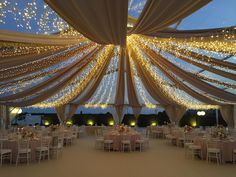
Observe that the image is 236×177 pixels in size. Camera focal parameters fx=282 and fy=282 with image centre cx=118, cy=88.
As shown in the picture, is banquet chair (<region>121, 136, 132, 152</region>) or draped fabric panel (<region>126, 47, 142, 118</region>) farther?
banquet chair (<region>121, 136, 132, 152</region>)

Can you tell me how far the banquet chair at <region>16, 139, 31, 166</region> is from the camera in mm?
8073

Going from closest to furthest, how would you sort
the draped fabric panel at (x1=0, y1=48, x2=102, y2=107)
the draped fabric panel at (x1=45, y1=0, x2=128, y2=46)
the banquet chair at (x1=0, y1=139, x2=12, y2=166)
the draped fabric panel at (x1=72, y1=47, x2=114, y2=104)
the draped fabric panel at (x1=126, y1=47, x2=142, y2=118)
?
the draped fabric panel at (x1=45, y1=0, x2=128, y2=46) → the banquet chair at (x1=0, y1=139, x2=12, y2=166) → the draped fabric panel at (x1=72, y1=47, x2=114, y2=104) → the draped fabric panel at (x1=0, y1=48, x2=102, y2=107) → the draped fabric panel at (x1=126, y1=47, x2=142, y2=118)

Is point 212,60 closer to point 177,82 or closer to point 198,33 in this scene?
point 198,33

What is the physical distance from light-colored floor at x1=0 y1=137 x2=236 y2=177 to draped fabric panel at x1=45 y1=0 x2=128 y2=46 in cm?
355

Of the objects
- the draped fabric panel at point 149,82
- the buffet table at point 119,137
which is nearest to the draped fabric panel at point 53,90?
the draped fabric panel at point 149,82

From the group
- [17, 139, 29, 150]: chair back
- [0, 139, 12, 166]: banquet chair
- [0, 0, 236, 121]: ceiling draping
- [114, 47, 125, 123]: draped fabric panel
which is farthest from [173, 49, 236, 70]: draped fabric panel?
[0, 139, 12, 166]: banquet chair

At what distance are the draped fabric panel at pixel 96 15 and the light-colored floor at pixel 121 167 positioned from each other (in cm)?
355

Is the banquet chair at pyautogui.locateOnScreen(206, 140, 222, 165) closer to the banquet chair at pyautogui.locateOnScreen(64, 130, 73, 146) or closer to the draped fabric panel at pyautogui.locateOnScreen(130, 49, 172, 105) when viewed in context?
the draped fabric panel at pyautogui.locateOnScreen(130, 49, 172, 105)

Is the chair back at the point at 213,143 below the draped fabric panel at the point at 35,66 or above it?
below

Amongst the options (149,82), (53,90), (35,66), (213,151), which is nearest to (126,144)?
(149,82)

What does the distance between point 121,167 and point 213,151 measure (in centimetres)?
288

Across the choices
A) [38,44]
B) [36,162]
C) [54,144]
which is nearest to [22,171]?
[36,162]

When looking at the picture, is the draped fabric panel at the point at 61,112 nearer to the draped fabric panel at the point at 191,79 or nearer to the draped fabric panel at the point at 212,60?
the draped fabric panel at the point at 191,79

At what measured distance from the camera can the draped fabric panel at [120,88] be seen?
9.16 meters
